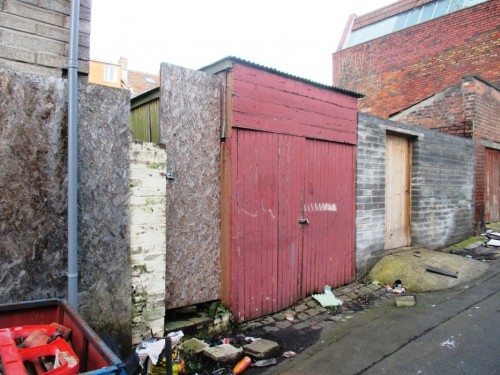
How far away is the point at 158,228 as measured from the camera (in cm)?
386

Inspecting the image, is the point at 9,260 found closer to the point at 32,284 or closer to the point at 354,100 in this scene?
the point at 32,284

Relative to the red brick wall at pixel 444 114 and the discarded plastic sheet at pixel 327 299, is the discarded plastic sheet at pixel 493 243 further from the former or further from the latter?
the discarded plastic sheet at pixel 327 299

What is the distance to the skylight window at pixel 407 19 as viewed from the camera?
615 inches

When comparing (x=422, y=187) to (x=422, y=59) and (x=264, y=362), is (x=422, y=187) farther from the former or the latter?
(x=422, y=59)

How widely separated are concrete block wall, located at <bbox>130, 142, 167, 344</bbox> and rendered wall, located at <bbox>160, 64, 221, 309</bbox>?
186 mm

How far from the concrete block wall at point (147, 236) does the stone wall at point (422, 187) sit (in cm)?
377

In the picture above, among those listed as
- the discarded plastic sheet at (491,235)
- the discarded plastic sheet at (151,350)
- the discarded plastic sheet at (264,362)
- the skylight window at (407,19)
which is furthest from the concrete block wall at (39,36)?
the skylight window at (407,19)

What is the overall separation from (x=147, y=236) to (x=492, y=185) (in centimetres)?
1088

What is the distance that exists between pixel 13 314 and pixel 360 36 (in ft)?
68.0

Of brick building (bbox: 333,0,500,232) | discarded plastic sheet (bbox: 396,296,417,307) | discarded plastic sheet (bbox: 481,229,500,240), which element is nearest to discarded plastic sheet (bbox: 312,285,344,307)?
discarded plastic sheet (bbox: 396,296,417,307)

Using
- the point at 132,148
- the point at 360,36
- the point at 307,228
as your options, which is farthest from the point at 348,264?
the point at 360,36

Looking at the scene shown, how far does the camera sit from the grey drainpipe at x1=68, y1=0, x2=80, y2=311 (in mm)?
3035

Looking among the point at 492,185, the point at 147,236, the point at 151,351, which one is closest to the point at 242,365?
the point at 151,351

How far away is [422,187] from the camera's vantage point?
7.90 m
